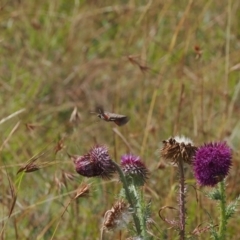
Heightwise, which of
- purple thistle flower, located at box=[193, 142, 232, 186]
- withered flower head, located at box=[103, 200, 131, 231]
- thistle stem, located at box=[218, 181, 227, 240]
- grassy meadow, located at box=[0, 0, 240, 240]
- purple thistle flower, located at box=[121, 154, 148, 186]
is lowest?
withered flower head, located at box=[103, 200, 131, 231]

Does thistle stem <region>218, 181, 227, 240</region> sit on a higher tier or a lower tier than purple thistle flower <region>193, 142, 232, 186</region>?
lower

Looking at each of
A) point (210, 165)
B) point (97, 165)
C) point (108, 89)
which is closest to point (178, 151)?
point (210, 165)

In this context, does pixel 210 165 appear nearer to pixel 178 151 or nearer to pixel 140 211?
pixel 178 151

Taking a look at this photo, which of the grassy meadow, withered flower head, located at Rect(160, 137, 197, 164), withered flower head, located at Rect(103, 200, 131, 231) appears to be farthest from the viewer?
the grassy meadow

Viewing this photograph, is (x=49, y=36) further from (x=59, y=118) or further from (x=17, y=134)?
(x=17, y=134)

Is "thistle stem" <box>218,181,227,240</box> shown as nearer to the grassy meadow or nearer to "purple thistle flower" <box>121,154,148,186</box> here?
"purple thistle flower" <box>121,154,148,186</box>

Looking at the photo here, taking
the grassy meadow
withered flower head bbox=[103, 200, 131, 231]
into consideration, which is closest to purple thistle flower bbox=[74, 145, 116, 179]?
withered flower head bbox=[103, 200, 131, 231]
